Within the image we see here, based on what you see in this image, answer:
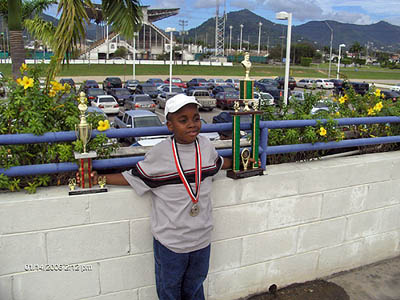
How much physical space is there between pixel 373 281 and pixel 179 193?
9.43 feet

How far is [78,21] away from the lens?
18.8ft

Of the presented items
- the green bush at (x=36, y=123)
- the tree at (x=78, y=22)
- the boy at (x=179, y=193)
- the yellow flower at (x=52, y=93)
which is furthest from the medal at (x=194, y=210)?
the tree at (x=78, y=22)

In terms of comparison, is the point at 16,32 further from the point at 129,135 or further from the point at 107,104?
the point at 107,104

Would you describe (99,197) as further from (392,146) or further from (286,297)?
(392,146)

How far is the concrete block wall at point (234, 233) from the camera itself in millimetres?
2977

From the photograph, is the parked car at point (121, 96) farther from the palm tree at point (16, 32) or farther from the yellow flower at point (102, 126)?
the yellow flower at point (102, 126)

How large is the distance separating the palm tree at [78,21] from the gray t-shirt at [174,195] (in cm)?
200

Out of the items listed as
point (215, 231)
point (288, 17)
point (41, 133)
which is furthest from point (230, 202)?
point (288, 17)

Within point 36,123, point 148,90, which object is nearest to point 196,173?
point 36,123

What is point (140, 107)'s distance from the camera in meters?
27.4

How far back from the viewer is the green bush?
304cm

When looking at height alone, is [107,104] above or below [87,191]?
below

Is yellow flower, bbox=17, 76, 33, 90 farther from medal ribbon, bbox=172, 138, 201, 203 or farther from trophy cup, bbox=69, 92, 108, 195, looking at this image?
medal ribbon, bbox=172, 138, 201, 203

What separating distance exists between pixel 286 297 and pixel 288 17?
1726 centimetres
